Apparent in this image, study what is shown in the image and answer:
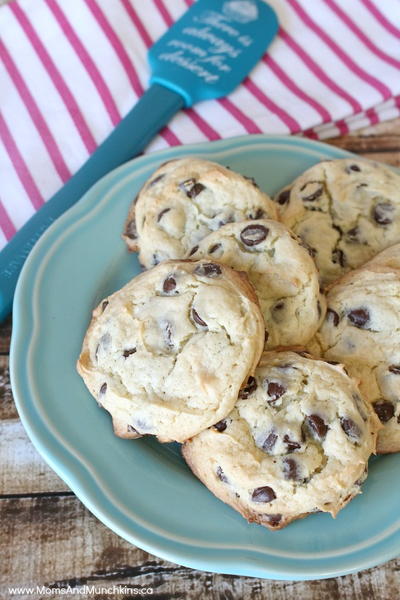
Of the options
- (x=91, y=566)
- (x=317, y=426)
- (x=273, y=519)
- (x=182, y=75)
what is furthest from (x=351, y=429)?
(x=182, y=75)

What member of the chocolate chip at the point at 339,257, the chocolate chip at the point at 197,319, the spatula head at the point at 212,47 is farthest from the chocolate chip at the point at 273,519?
the spatula head at the point at 212,47

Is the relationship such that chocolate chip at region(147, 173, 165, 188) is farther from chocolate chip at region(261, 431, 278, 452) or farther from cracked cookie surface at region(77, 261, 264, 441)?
chocolate chip at region(261, 431, 278, 452)

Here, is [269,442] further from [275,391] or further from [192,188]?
[192,188]

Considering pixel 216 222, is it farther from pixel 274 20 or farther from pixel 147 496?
pixel 274 20

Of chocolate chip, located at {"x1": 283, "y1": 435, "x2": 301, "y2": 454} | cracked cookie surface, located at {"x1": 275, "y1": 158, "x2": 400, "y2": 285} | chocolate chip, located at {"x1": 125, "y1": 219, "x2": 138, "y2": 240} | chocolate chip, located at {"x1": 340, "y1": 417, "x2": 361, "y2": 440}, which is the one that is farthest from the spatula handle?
chocolate chip, located at {"x1": 340, "y1": 417, "x2": 361, "y2": 440}

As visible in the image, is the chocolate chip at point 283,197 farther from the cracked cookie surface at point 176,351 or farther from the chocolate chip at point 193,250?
the cracked cookie surface at point 176,351

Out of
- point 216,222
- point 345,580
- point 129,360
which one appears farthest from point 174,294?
point 345,580
